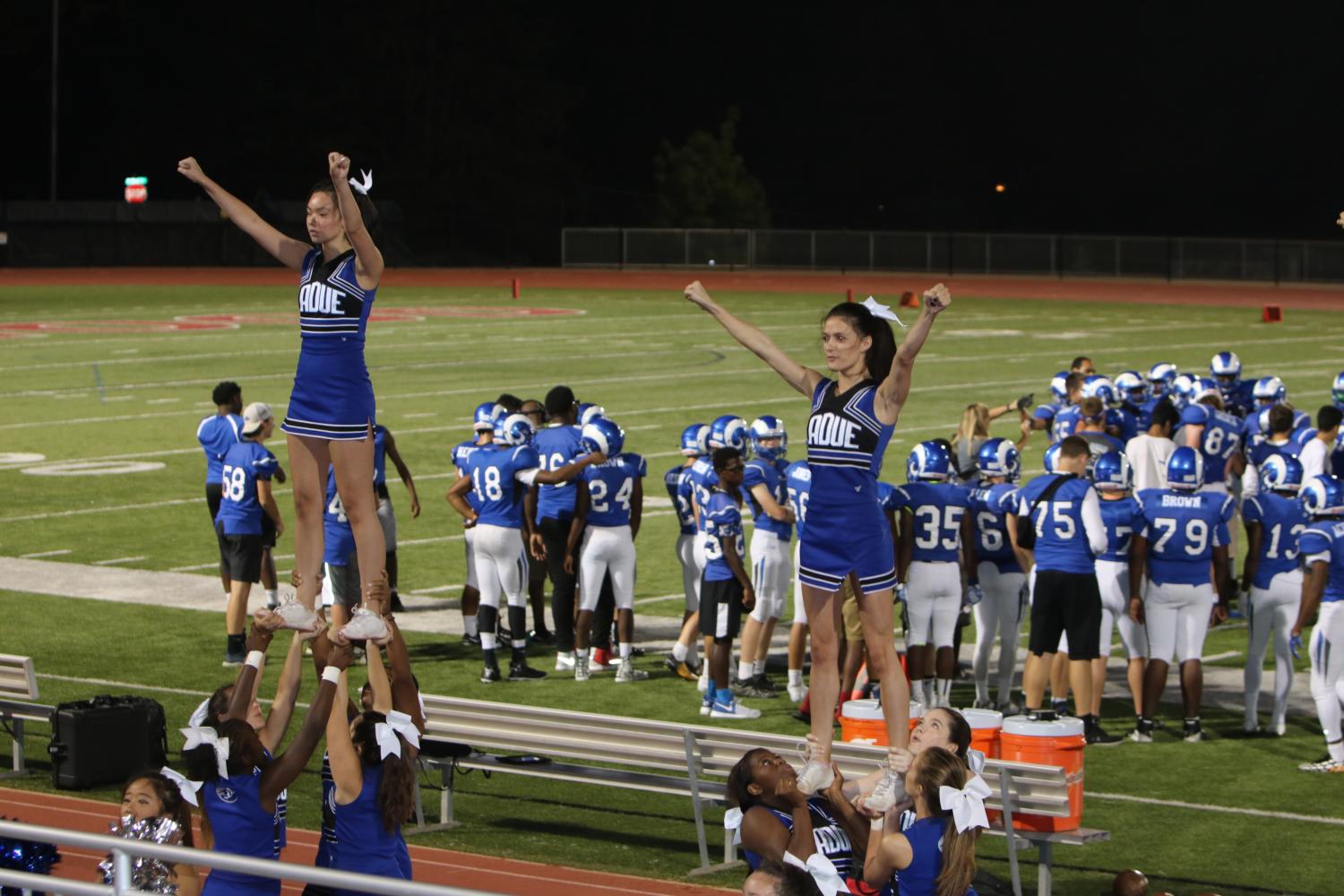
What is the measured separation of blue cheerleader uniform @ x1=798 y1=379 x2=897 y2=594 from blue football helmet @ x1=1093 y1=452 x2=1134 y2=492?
5530 millimetres

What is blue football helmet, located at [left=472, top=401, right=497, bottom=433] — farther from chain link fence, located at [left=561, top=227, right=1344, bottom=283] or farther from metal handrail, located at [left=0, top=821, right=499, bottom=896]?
chain link fence, located at [left=561, top=227, right=1344, bottom=283]

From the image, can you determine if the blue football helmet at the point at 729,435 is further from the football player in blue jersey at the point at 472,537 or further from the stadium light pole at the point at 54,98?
the stadium light pole at the point at 54,98

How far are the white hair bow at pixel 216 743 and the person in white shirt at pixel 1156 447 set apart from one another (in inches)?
390

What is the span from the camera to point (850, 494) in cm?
698

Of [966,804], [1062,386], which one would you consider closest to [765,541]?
[1062,386]

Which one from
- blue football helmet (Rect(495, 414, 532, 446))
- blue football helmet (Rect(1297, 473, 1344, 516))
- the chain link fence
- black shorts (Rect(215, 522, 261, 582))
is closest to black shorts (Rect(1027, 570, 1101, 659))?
blue football helmet (Rect(1297, 473, 1344, 516))

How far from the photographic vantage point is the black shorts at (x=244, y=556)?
14.1 meters

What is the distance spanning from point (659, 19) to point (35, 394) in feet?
179

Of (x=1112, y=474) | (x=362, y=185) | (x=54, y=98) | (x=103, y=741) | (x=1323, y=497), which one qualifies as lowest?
(x=103, y=741)

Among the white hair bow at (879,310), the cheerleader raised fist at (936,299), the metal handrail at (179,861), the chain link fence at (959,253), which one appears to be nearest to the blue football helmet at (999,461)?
the white hair bow at (879,310)

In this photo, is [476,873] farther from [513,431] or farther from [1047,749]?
[513,431]

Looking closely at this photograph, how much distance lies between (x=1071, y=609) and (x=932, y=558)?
3.00 feet

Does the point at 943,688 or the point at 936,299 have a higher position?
the point at 936,299

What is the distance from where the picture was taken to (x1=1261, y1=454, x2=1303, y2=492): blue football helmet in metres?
12.4
